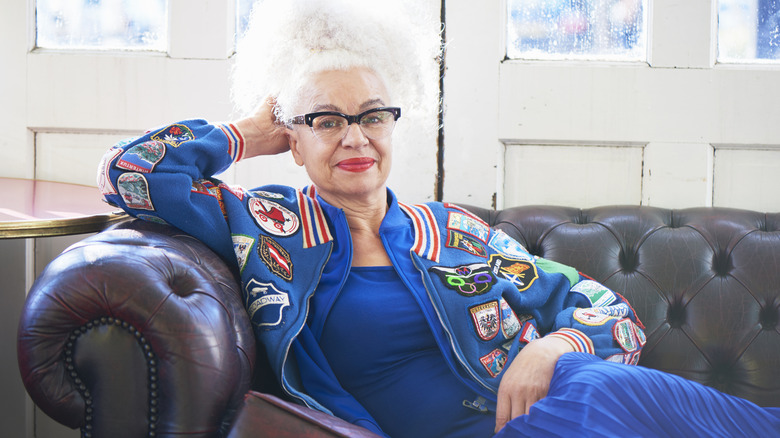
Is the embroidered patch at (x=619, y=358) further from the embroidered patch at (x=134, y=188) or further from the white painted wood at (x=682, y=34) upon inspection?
the white painted wood at (x=682, y=34)

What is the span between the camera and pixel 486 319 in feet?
4.12

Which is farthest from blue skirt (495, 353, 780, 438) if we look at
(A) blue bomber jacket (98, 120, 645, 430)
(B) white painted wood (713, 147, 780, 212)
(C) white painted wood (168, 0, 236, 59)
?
(C) white painted wood (168, 0, 236, 59)

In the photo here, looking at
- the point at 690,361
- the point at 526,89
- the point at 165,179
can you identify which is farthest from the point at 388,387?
the point at 526,89

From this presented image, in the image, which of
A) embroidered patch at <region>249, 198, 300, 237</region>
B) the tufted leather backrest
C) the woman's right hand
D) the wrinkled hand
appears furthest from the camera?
the tufted leather backrest

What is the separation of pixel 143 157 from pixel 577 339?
2.97ft

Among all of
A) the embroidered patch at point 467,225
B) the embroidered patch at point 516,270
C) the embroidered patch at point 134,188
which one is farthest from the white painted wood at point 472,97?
the embroidered patch at point 134,188

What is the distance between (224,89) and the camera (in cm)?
192

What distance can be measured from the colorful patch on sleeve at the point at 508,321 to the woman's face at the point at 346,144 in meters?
0.38

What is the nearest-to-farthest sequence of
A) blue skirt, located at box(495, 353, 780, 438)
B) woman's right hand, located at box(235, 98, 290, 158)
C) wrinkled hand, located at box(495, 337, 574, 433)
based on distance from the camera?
blue skirt, located at box(495, 353, 780, 438) < wrinkled hand, located at box(495, 337, 574, 433) < woman's right hand, located at box(235, 98, 290, 158)

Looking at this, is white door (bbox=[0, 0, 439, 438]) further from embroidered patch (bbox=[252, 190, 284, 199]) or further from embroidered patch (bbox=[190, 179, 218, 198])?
embroidered patch (bbox=[190, 179, 218, 198])

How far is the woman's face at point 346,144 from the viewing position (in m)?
1.29

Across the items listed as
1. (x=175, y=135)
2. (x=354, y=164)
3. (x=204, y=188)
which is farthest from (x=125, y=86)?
(x=354, y=164)

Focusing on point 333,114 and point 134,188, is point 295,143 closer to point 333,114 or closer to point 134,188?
point 333,114

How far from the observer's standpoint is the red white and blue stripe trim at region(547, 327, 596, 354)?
44.6 inches
